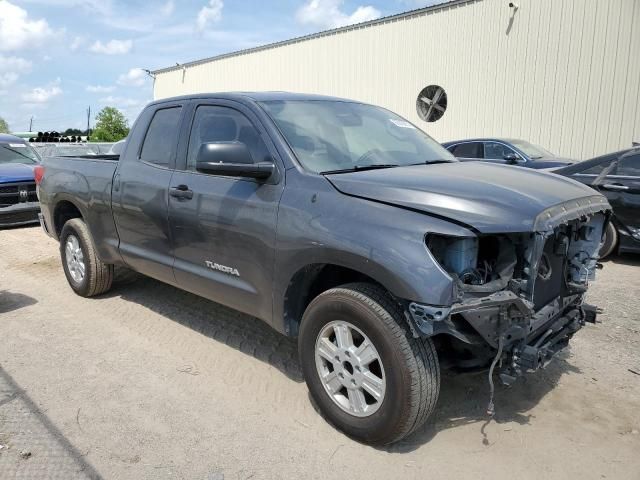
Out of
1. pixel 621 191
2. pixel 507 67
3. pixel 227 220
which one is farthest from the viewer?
pixel 507 67

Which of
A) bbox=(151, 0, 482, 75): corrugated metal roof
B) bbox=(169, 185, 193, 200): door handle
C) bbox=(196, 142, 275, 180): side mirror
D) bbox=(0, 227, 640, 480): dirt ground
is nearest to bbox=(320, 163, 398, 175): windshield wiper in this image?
bbox=(196, 142, 275, 180): side mirror

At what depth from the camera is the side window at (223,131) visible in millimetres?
3658

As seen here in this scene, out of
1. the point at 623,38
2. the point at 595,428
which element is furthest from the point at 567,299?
the point at 623,38

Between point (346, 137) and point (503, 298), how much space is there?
5.32ft

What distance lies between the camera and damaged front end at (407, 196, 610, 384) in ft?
8.87

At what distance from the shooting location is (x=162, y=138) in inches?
178

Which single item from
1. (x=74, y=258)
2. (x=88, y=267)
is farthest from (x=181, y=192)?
(x=74, y=258)

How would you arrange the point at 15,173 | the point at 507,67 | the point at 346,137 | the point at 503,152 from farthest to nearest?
the point at 507,67, the point at 503,152, the point at 15,173, the point at 346,137

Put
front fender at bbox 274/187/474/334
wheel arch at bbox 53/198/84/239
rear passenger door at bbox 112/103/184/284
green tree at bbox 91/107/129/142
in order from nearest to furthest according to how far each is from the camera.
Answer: front fender at bbox 274/187/474/334, rear passenger door at bbox 112/103/184/284, wheel arch at bbox 53/198/84/239, green tree at bbox 91/107/129/142

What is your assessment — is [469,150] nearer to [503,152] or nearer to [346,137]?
[503,152]

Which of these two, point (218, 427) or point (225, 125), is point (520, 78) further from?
point (218, 427)

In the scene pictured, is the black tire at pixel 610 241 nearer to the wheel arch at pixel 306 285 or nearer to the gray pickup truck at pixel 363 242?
the gray pickup truck at pixel 363 242

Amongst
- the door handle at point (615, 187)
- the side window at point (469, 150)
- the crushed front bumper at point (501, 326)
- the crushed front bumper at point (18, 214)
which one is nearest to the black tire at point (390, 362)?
the crushed front bumper at point (501, 326)

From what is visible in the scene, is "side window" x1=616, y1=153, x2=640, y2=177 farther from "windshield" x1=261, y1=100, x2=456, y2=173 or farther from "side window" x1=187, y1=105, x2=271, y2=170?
"side window" x1=187, y1=105, x2=271, y2=170
